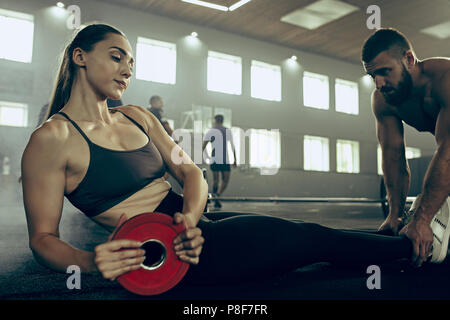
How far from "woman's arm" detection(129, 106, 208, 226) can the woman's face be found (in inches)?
7.8

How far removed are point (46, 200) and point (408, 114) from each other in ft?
5.21

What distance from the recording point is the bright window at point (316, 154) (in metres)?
9.58

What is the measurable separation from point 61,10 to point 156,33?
1810mm

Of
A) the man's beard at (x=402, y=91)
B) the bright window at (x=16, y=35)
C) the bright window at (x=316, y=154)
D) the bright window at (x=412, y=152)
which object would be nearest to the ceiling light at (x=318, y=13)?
the bright window at (x=316, y=154)

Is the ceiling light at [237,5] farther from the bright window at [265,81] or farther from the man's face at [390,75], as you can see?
the man's face at [390,75]

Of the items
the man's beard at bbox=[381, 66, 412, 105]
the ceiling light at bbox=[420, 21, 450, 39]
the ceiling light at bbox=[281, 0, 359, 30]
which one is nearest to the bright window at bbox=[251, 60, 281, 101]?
the ceiling light at bbox=[281, 0, 359, 30]

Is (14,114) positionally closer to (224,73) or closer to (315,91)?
(224,73)

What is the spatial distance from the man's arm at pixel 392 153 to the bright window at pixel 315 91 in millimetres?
7940

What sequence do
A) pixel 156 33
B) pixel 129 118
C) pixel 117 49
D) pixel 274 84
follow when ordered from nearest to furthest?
pixel 117 49 → pixel 129 118 → pixel 156 33 → pixel 274 84

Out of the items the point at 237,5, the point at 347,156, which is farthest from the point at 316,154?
the point at 237,5

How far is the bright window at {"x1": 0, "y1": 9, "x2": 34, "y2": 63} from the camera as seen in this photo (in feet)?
21.1
